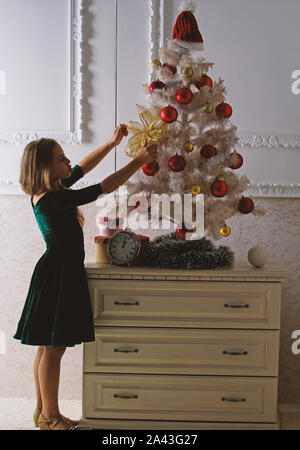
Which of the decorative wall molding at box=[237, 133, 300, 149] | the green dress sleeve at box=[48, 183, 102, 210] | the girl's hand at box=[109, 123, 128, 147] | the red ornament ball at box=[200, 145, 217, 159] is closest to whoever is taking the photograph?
the green dress sleeve at box=[48, 183, 102, 210]

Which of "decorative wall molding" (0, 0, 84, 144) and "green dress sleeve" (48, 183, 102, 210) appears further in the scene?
"decorative wall molding" (0, 0, 84, 144)

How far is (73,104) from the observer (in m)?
2.75

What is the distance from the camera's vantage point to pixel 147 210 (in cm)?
227

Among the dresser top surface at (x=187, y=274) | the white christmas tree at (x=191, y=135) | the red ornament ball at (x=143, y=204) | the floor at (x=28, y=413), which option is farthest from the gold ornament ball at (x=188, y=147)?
the floor at (x=28, y=413)

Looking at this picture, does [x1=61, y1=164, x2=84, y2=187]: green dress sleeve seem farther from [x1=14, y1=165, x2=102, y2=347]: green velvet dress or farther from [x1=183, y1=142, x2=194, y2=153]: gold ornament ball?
[x1=183, y1=142, x2=194, y2=153]: gold ornament ball

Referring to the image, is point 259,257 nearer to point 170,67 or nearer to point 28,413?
point 170,67

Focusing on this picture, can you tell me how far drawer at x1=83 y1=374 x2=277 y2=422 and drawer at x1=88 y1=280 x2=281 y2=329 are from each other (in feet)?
0.79

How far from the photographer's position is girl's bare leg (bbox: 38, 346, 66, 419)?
220cm

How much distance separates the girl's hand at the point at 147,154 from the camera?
220 centimetres

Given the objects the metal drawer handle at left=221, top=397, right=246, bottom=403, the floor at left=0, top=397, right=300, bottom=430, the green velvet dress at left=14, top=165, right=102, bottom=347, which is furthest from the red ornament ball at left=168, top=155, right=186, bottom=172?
the floor at left=0, top=397, right=300, bottom=430

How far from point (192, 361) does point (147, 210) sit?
701 mm

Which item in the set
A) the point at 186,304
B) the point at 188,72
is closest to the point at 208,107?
the point at 188,72

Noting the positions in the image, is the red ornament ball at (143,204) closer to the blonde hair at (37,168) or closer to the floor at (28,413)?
the blonde hair at (37,168)

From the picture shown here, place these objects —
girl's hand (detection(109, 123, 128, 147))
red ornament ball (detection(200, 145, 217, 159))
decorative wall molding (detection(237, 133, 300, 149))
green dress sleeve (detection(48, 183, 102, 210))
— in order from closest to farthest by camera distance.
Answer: green dress sleeve (detection(48, 183, 102, 210)) < red ornament ball (detection(200, 145, 217, 159)) < girl's hand (detection(109, 123, 128, 147)) < decorative wall molding (detection(237, 133, 300, 149))
